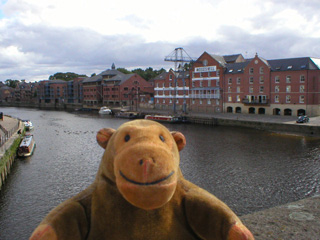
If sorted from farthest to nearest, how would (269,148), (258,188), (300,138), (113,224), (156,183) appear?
1. (300,138)
2. (269,148)
3. (258,188)
4. (113,224)
5. (156,183)

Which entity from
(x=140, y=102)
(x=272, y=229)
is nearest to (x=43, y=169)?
(x=272, y=229)

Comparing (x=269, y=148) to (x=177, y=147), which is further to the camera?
(x=269, y=148)

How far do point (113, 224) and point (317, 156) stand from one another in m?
25.9

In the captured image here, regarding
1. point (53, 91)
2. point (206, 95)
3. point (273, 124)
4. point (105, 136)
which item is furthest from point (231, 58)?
point (53, 91)

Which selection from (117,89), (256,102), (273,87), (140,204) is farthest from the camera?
(117,89)

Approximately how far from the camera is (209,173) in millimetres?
20938

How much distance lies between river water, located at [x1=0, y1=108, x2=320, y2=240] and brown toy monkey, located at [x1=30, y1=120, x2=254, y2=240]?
10.4 m

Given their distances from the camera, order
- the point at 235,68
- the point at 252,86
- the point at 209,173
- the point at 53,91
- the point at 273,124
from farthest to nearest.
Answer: the point at 53,91
the point at 235,68
the point at 252,86
the point at 273,124
the point at 209,173

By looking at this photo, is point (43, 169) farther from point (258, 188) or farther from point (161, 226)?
point (161, 226)

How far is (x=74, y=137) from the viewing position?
3741 centimetres

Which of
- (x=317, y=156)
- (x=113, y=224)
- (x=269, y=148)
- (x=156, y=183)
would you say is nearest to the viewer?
(x=156, y=183)

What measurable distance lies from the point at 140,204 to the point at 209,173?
1818cm

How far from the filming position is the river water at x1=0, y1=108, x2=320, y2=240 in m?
15.5

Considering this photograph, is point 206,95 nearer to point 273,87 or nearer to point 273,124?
point 273,87
